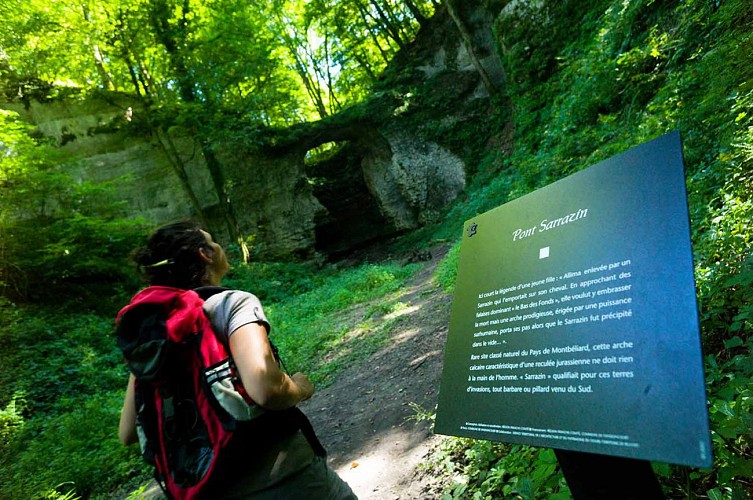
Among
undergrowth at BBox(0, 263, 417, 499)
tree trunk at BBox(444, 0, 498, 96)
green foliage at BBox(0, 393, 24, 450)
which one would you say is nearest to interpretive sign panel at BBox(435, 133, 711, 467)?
undergrowth at BBox(0, 263, 417, 499)

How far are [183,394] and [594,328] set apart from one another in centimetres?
138

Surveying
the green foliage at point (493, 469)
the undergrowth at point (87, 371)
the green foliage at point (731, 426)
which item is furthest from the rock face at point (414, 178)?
the green foliage at point (731, 426)

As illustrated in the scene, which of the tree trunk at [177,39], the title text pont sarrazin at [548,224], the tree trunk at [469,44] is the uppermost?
the tree trunk at [177,39]

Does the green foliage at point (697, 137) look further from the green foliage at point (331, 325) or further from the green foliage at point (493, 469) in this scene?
the green foliage at point (331, 325)

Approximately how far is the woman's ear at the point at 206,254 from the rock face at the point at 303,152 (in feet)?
49.2

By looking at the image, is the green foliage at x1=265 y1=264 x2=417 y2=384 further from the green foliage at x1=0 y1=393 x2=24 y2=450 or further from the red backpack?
the red backpack

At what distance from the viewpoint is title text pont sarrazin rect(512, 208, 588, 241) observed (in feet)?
4.61

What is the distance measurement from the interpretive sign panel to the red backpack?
32.3 inches

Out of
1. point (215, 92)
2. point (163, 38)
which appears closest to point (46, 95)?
point (163, 38)

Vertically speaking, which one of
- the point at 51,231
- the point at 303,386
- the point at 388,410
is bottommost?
the point at 388,410

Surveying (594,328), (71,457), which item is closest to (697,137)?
(594,328)

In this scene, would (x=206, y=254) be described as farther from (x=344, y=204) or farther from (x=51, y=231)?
(x=344, y=204)

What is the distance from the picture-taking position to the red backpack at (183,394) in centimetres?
134

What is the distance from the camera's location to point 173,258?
5.53ft
